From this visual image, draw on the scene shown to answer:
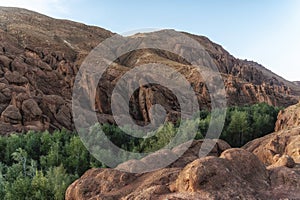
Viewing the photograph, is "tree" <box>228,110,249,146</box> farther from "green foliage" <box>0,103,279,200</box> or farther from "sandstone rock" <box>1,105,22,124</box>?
"sandstone rock" <box>1,105,22,124</box>

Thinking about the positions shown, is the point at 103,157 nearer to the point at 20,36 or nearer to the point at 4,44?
the point at 4,44

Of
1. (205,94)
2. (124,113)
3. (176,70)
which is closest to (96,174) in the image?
(124,113)

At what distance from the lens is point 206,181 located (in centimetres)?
1216

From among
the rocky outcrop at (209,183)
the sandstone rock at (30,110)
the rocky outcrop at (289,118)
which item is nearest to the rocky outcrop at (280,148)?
the rocky outcrop at (289,118)

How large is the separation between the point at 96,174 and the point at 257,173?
7440mm

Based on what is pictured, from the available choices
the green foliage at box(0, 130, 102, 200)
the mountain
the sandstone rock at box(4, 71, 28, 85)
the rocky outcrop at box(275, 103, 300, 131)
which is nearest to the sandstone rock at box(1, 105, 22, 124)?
the mountain

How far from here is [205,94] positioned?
313 ft

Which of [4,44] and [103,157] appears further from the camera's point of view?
[4,44]

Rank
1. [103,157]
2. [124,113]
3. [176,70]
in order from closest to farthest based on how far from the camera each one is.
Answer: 1. [103,157]
2. [124,113]
3. [176,70]

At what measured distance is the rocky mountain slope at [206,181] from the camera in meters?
12.0

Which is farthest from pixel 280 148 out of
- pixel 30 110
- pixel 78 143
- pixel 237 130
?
pixel 30 110

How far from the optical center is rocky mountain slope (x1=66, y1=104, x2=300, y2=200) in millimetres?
12039

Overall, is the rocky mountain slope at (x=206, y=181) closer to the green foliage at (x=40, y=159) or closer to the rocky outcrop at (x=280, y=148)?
the rocky outcrop at (x=280, y=148)

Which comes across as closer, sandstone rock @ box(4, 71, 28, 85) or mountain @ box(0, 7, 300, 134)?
mountain @ box(0, 7, 300, 134)
